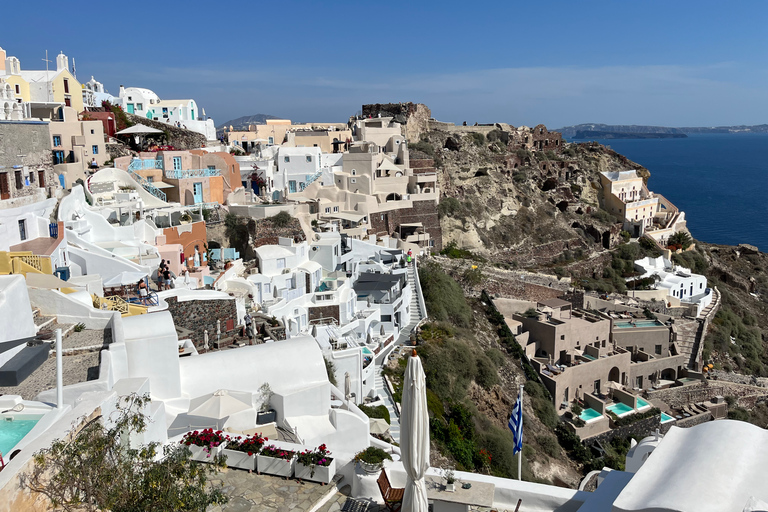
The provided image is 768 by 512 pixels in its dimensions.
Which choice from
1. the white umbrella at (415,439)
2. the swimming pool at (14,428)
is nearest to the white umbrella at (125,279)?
the swimming pool at (14,428)

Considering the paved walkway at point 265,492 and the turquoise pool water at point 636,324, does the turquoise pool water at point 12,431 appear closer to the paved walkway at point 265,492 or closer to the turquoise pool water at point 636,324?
the paved walkway at point 265,492

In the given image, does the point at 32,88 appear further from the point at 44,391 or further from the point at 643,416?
the point at 643,416

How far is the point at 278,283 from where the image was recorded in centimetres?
2112

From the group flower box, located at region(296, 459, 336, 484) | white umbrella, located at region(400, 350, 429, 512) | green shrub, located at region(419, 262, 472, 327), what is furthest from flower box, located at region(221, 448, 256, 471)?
green shrub, located at region(419, 262, 472, 327)

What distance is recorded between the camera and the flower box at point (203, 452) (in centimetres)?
844

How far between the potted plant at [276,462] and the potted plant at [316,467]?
0.37 ft

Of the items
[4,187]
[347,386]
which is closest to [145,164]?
[4,187]

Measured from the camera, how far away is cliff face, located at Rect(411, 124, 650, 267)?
42125mm

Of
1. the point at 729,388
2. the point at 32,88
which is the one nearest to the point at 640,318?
the point at 729,388

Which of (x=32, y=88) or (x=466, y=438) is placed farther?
(x=32, y=88)

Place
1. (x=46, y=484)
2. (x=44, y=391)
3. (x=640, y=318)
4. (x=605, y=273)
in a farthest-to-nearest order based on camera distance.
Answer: (x=605, y=273) → (x=640, y=318) → (x=44, y=391) → (x=46, y=484)

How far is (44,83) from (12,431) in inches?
1139

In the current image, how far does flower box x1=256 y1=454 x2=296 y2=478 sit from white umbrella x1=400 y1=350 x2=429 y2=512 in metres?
1.83

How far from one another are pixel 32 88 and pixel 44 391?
2768 cm
